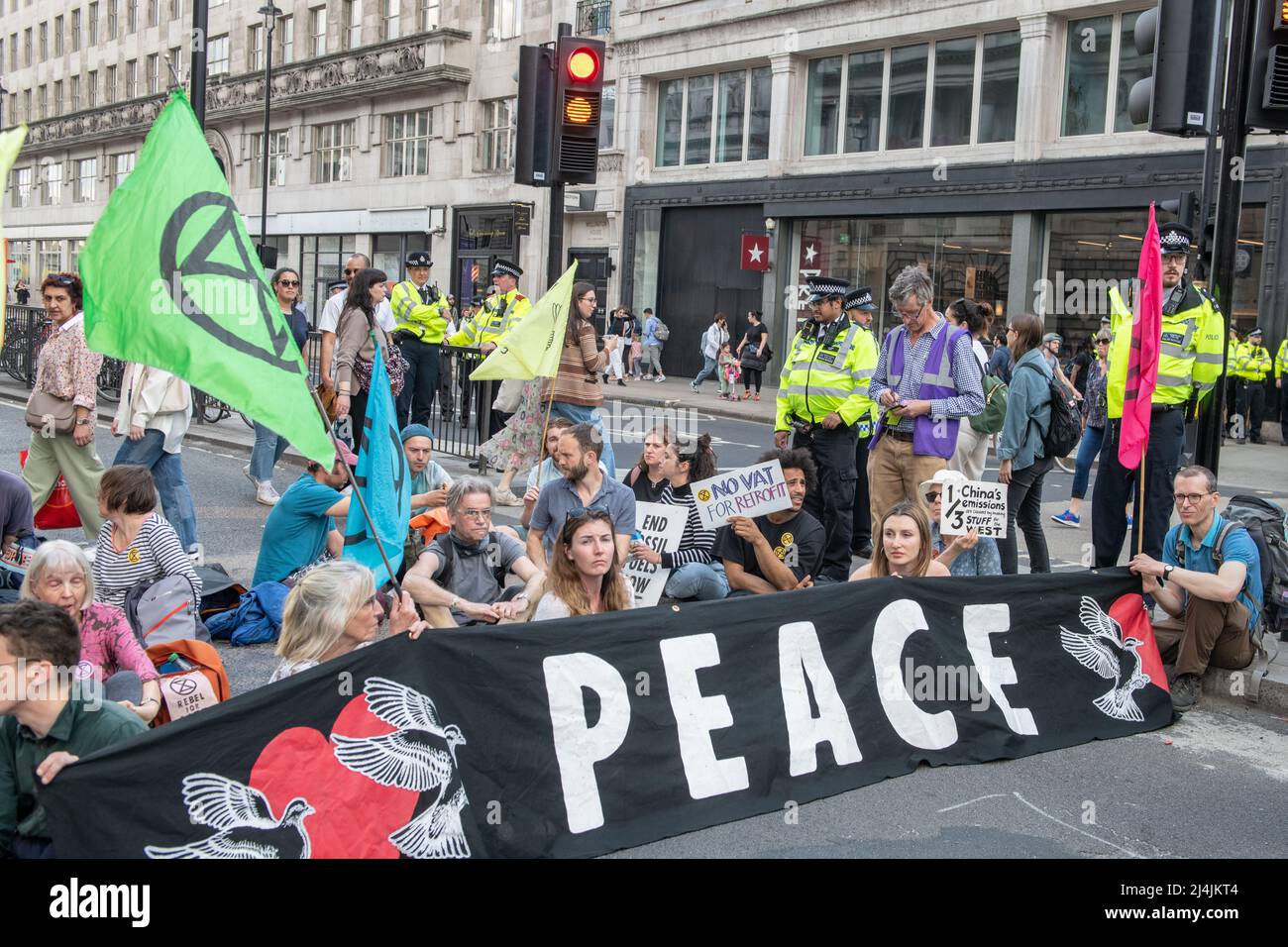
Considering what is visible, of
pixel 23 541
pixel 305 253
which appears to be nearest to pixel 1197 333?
pixel 23 541

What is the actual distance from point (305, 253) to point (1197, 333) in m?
40.2

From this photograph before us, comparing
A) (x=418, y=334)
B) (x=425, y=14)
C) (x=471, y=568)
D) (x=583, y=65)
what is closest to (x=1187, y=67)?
(x=583, y=65)

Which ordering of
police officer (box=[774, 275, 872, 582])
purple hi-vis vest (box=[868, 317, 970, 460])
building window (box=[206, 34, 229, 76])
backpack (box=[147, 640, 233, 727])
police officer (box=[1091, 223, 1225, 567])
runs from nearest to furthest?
backpack (box=[147, 640, 233, 727])
police officer (box=[1091, 223, 1225, 567])
purple hi-vis vest (box=[868, 317, 970, 460])
police officer (box=[774, 275, 872, 582])
building window (box=[206, 34, 229, 76])

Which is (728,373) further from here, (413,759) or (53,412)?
(413,759)

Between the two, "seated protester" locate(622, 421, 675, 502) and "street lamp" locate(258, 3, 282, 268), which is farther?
"street lamp" locate(258, 3, 282, 268)

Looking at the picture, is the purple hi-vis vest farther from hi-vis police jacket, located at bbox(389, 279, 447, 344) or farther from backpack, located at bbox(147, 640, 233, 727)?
hi-vis police jacket, located at bbox(389, 279, 447, 344)

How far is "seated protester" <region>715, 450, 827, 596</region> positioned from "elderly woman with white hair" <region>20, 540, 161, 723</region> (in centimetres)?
328

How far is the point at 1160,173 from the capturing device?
2200 centimetres

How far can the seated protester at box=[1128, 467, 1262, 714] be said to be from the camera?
20.8 ft

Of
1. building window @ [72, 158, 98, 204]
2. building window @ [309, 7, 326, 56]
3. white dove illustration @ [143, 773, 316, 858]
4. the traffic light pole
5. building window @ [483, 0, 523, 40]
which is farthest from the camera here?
building window @ [72, 158, 98, 204]

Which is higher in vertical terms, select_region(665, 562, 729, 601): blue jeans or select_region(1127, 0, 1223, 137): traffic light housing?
select_region(1127, 0, 1223, 137): traffic light housing

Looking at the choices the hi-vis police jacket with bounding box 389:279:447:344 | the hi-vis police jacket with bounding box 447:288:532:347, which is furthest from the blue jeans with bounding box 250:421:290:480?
the hi-vis police jacket with bounding box 447:288:532:347

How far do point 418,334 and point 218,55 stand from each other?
41473mm

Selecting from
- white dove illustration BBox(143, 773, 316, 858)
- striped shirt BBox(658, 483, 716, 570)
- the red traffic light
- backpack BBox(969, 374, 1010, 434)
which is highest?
the red traffic light
